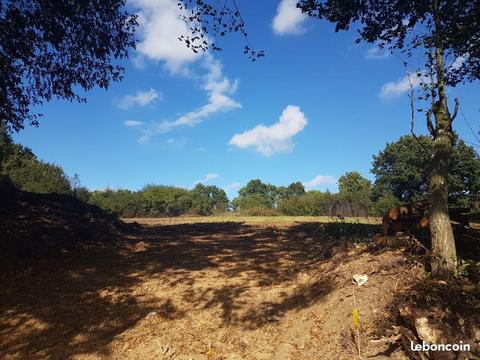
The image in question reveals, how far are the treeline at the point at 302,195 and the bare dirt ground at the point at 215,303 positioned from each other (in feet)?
7.54

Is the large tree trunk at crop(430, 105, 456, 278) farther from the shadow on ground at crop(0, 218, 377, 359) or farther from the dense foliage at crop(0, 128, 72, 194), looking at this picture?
the dense foliage at crop(0, 128, 72, 194)

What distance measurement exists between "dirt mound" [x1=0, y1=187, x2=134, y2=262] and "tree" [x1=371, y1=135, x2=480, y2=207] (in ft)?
107

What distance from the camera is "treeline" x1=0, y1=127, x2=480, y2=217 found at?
25.8 m

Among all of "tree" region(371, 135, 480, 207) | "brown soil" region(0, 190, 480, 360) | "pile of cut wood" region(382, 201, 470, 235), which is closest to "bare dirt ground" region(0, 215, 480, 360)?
"brown soil" region(0, 190, 480, 360)

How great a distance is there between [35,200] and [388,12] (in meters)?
11.9

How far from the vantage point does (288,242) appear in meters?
10.8

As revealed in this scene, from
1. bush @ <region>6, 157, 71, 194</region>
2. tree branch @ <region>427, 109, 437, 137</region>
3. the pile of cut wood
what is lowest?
the pile of cut wood

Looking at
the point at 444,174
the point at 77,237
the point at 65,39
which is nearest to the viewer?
the point at 444,174

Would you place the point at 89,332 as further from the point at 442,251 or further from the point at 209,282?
the point at 442,251

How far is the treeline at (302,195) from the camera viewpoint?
25766 mm

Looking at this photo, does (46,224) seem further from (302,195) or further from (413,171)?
(413,171)

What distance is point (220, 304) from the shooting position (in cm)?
598

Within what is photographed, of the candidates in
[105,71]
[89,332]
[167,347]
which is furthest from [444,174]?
[105,71]

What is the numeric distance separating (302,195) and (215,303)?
39875mm
